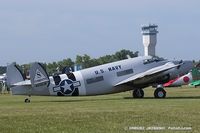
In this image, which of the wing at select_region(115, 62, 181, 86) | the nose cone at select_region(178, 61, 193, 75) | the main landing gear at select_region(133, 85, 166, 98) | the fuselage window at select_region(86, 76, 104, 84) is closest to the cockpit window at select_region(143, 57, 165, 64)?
the wing at select_region(115, 62, 181, 86)

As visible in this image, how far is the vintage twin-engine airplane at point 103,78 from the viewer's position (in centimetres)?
Result: 3428

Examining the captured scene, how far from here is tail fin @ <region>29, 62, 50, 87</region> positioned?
1343 inches

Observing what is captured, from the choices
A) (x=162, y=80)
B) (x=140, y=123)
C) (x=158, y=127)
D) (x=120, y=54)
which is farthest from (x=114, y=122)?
(x=120, y=54)

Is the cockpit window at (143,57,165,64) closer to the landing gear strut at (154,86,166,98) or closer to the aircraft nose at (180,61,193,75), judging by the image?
the aircraft nose at (180,61,193,75)

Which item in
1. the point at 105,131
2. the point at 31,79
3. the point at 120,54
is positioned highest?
the point at 120,54

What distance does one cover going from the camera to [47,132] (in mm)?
13039

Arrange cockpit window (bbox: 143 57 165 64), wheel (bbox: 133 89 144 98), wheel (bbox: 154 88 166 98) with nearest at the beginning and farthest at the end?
wheel (bbox: 154 88 166 98) < cockpit window (bbox: 143 57 165 64) < wheel (bbox: 133 89 144 98)

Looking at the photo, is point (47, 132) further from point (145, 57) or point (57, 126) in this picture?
point (145, 57)

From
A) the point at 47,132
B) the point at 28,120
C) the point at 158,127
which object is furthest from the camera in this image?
the point at 28,120

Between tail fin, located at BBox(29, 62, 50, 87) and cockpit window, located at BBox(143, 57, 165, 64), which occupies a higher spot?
cockpit window, located at BBox(143, 57, 165, 64)

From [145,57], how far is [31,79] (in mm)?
8785

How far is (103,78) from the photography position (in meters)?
36.0

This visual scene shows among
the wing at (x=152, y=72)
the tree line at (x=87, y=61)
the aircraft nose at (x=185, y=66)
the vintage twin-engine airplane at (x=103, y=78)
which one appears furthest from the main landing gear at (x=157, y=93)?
the tree line at (x=87, y=61)

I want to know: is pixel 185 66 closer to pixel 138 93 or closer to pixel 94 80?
pixel 138 93
